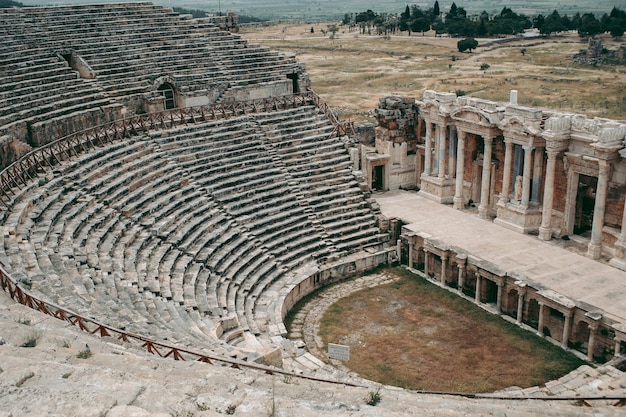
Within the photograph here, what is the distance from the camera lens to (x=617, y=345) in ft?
61.6

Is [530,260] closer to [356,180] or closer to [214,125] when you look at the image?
[356,180]

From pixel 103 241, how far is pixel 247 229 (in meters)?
6.32

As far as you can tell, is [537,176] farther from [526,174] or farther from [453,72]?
[453,72]

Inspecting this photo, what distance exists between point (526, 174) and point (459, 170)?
11.9 feet

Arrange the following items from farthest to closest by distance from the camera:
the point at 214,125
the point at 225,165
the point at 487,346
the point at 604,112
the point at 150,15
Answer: the point at 604,112 < the point at 150,15 < the point at 214,125 < the point at 225,165 < the point at 487,346

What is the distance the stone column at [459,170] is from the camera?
1113 inches

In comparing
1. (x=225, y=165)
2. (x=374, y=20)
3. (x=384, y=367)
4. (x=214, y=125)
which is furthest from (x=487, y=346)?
(x=374, y=20)

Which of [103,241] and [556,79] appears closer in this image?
[103,241]

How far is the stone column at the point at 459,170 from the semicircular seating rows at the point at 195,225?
13.6ft

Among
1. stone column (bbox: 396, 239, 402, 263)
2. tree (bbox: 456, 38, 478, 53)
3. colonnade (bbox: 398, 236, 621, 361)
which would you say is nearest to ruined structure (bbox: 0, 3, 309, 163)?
stone column (bbox: 396, 239, 402, 263)

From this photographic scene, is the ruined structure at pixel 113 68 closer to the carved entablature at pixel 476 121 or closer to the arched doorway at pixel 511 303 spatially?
the carved entablature at pixel 476 121

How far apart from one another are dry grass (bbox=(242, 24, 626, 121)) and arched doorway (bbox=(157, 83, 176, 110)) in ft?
69.8

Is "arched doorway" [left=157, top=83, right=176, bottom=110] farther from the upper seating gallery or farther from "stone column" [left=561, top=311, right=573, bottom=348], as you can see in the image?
"stone column" [left=561, top=311, right=573, bottom=348]

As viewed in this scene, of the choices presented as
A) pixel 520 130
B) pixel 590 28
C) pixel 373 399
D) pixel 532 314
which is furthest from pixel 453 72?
pixel 373 399
